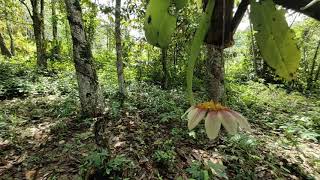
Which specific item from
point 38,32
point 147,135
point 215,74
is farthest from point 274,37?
point 38,32

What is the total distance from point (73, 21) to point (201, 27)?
11.2 feet

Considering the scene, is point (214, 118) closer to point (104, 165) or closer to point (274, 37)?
point (274, 37)

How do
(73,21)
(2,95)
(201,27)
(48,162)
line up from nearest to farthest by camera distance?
(201,27)
(48,162)
(73,21)
(2,95)

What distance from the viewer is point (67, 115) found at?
12.8 ft

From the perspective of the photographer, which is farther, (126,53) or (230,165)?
(126,53)

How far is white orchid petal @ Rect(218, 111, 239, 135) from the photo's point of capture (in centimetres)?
37

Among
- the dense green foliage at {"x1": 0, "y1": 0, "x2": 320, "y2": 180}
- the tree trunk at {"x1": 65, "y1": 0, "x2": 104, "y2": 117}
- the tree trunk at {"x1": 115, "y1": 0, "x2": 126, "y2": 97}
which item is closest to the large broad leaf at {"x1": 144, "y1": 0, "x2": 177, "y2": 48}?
the dense green foliage at {"x1": 0, "y1": 0, "x2": 320, "y2": 180}

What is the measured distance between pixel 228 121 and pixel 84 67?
3424 mm

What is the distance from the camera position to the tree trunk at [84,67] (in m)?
3.56

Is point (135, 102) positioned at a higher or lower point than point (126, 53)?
lower

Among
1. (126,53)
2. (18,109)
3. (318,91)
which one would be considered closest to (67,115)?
(18,109)

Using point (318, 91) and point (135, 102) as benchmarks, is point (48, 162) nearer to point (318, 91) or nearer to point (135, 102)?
point (135, 102)

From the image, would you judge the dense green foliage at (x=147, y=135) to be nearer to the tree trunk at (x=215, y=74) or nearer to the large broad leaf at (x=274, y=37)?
the large broad leaf at (x=274, y=37)

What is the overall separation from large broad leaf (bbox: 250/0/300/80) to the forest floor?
209 cm
